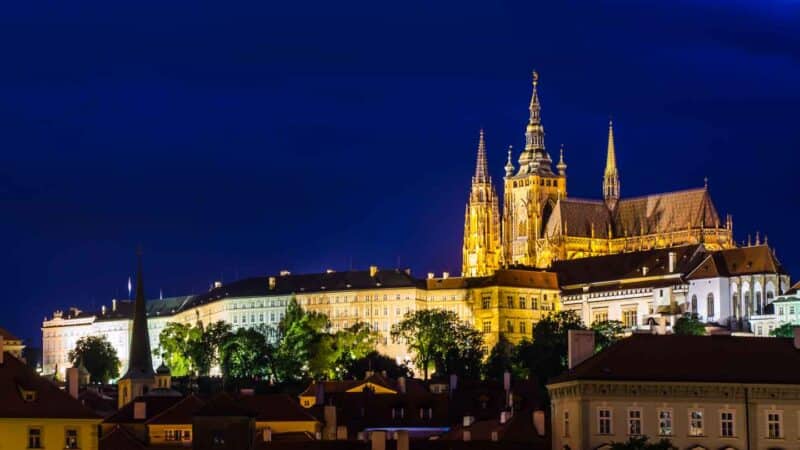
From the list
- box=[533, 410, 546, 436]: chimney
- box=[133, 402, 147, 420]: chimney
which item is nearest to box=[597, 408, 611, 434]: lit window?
box=[533, 410, 546, 436]: chimney

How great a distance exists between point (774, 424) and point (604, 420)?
22.8 ft

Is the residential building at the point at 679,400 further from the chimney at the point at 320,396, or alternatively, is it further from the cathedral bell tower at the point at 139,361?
the cathedral bell tower at the point at 139,361

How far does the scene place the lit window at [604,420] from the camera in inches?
3484

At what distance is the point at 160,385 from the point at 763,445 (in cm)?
9703

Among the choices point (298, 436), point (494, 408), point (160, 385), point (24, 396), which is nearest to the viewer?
point (24, 396)

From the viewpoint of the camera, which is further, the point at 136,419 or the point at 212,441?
the point at 136,419

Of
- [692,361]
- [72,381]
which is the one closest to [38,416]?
[72,381]

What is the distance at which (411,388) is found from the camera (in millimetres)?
150125

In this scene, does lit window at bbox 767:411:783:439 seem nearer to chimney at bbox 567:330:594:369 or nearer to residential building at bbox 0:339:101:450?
chimney at bbox 567:330:594:369

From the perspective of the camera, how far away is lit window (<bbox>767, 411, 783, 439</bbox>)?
294ft

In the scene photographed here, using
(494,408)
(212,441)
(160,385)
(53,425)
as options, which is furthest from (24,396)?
(160,385)

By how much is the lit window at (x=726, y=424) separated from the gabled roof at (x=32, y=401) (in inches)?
989

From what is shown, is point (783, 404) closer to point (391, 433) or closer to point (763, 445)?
point (763, 445)

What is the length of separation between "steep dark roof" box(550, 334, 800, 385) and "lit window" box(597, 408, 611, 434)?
1.36m
